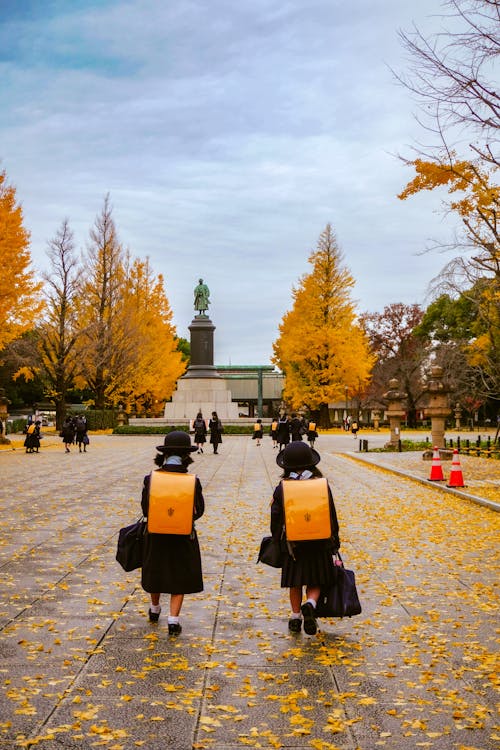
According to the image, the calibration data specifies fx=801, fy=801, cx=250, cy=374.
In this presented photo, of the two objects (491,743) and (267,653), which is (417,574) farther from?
(491,743)

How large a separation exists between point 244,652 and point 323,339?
4836cm

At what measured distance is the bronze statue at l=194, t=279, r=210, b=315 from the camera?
180 ft

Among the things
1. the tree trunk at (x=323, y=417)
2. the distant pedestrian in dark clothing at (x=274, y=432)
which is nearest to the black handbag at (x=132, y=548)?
the distant pedestrian in dark clothing at (x=274, y=432)

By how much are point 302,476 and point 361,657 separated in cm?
123

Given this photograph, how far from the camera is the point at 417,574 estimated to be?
785 centimetres

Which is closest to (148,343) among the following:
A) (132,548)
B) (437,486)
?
(437,486)

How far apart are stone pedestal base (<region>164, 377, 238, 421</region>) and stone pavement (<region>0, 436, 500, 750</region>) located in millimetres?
41183

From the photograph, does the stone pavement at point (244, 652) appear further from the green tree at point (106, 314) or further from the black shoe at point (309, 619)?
the green tree at point (106, 314)

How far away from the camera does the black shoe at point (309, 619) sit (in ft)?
17.7

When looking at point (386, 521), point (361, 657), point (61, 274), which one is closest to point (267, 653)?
point (361, 657)

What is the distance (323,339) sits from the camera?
174 feet

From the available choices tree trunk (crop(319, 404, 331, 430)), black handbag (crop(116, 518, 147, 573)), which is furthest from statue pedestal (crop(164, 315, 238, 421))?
black handbag (crop(116, 518, 147, 573))

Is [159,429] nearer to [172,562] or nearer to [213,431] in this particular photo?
[213,431]

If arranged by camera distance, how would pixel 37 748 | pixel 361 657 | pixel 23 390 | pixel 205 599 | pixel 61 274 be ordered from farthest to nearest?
pixel 23 390 < pixel 61 274 < pixel 205 599 < pixel 361 657 < pixel 37 748
